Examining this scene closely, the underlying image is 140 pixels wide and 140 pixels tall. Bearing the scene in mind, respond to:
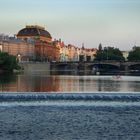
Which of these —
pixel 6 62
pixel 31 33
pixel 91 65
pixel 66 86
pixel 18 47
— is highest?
pixel 31 33

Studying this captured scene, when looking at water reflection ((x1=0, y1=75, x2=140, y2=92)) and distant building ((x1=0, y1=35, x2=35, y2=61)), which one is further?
distant building ((x1=0, y1=35, x2=35, y2=61))

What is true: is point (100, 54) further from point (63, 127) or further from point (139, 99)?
point (63, 127)

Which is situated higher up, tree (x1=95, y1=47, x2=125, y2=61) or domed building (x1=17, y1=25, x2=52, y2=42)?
domed building (x1=17, y1=25, x2=52, y2=42)

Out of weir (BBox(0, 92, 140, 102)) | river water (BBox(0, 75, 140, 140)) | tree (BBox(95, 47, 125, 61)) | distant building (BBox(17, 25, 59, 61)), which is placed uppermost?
distant building (BBox(17, 25, 59, 61))

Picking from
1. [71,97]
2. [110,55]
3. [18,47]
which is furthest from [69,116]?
[18,47]

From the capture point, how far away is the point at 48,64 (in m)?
151

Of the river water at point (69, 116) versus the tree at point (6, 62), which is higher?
the tree at point (6, 62)

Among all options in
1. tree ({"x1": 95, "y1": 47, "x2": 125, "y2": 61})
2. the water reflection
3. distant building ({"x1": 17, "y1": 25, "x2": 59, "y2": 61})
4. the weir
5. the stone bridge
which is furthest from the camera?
distant building ({"x1": 17, "y1": 25, "x2": 59, "y2": 61})

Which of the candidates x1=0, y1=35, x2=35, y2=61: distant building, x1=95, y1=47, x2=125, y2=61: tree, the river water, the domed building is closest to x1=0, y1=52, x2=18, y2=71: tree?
x1=0, y1=35, x2=35, y2=61: distant building

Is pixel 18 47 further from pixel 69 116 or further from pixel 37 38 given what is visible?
pixel 69 116

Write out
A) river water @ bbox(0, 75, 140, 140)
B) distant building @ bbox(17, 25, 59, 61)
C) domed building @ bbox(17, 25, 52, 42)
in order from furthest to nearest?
domed building @ bbox(17, 25, 52, 42), distant building @ bbox(17, 25, 59, 61), river water @ bbox(0, 75, 140, 140)

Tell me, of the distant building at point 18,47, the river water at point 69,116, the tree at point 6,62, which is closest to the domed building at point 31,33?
the distant building at point 18,47

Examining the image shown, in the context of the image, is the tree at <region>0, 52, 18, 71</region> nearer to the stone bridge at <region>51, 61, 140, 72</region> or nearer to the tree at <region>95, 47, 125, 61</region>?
the stone bridge at <region>51, 61, 140, 72</region>

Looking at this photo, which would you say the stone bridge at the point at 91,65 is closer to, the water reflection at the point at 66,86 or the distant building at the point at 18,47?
the distant building at the point at 18,47
